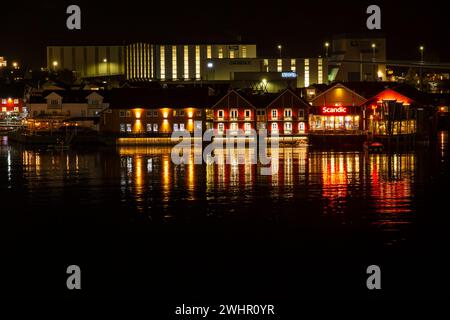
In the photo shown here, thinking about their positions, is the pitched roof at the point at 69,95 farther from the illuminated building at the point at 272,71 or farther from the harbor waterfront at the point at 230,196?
the illuminated building at the point at 272,71

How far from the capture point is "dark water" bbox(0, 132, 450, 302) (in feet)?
34.0

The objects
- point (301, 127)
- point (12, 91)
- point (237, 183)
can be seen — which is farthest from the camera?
point (12, 91)

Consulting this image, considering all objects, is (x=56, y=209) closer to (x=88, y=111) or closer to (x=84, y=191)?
(x=84, y=191)

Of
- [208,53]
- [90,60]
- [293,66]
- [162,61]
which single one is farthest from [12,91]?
[293,66]

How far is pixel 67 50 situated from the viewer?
59.7 meters

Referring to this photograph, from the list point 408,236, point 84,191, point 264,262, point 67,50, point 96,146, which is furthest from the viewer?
point 67,50

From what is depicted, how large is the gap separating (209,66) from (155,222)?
35.5m

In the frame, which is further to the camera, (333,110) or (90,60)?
A: (90,60)

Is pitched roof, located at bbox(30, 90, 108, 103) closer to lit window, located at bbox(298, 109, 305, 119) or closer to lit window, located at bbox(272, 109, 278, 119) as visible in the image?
lit window, located at bbox(272, 109, 278, 119)

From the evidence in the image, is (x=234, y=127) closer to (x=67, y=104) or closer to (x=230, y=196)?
(x=67, y=104)

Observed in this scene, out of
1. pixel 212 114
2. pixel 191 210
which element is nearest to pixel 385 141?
pixel 212 114

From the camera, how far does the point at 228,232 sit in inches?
516

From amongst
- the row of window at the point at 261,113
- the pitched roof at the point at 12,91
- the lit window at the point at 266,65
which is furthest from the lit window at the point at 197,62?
the row of window at the point at 261,113

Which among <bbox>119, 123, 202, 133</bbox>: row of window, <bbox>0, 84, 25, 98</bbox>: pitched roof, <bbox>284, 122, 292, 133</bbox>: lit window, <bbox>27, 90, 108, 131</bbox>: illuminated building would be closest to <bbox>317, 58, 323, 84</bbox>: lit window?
<bbox>284, 122, 292, 133</bbox>: lit window
